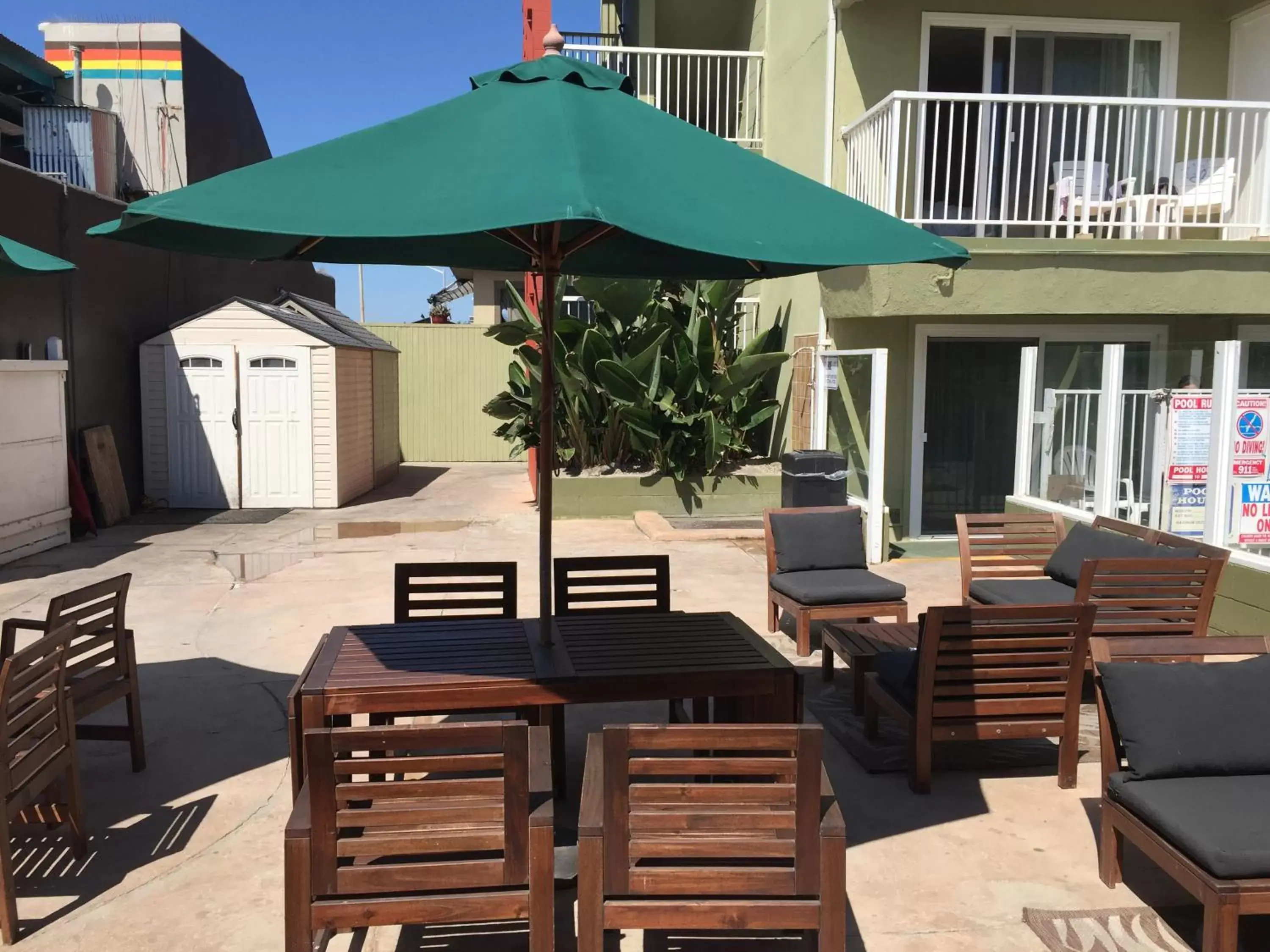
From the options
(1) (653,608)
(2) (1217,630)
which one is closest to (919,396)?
(2) (1217,630)

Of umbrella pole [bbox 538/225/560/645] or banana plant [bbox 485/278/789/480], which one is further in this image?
banana plant [bbox 485/278/789/480]

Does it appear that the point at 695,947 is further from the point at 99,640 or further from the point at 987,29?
the point at 987,29

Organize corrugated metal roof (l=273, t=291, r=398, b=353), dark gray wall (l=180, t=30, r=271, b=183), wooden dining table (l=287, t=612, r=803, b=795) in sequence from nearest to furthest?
1. wooden dining table (l=287, t=612, r=803, b=795)
2. corrugated metal roof (l=273, t=291, r=398, b=353)
3. dark gray wall (l=180, t=30, r=271, b=183)

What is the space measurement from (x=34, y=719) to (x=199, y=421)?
10182 mm

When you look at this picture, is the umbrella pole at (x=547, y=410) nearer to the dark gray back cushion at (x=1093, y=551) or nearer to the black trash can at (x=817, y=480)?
the dark gray back cushion at (x=1093, y=551)

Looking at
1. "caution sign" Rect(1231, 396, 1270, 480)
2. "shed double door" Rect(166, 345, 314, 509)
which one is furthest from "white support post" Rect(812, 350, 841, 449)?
"shed double door" Rect(166, 345, 314, 509)

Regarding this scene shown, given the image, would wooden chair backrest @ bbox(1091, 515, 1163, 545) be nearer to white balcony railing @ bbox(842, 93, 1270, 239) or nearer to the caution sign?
the caution sign

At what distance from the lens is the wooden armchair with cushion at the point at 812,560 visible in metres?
6.20

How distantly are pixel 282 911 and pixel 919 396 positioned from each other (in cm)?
844

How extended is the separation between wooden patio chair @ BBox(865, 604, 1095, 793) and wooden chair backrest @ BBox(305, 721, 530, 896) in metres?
2.21

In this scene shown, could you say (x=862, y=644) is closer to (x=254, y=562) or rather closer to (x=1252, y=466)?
(x=1252, y=466)

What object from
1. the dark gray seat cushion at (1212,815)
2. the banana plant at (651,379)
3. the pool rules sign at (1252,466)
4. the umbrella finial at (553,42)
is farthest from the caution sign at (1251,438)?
the banana plant at (651,379)

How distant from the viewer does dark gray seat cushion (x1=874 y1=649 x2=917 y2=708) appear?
435 cm

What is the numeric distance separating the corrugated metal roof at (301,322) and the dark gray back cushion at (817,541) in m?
8.34
